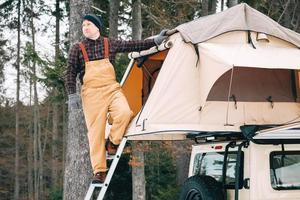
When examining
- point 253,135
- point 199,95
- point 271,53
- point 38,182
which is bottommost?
point 38,182

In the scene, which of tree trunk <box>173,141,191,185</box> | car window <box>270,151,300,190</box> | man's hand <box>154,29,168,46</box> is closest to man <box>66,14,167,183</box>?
man's hand <box>154,29,168,46</box>

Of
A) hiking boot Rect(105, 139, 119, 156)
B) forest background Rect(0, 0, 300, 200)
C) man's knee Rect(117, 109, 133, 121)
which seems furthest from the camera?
forest background Rect(0, 0, 300, 200)

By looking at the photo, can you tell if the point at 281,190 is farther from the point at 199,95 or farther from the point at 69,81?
the point at 69,81

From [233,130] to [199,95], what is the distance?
23.4 inches

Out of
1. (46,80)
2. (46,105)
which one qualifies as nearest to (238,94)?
(46,80)

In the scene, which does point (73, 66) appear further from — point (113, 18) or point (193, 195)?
point (113, 18)

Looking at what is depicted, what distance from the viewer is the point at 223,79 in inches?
262

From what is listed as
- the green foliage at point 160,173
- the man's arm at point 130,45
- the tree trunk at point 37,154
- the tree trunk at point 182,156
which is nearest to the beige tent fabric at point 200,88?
the man's arm at point 130,45

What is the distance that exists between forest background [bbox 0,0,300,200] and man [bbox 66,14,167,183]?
13.5 feet

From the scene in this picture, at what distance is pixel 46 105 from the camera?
112 ft

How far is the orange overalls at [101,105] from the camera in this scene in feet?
20.2

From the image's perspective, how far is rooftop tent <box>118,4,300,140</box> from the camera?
18.9ft

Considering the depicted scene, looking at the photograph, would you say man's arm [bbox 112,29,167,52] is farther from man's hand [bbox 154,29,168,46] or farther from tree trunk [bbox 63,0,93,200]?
tree trunk [bbox 63,0,93,200]

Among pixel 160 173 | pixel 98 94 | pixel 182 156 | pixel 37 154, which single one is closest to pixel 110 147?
pixel 98 94
